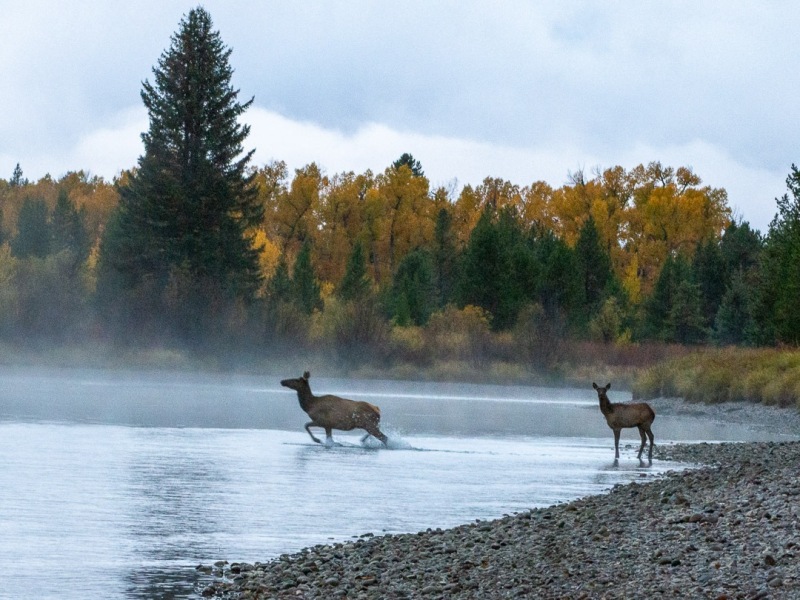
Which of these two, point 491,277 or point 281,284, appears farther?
point 491,277

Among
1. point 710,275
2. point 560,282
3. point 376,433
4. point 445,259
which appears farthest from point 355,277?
point 376,433

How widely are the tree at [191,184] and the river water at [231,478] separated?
102 ft

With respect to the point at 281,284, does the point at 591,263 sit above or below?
above

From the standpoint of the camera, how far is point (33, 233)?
320 feet

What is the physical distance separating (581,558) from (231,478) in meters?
8.39

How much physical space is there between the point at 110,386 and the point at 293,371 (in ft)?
59.7

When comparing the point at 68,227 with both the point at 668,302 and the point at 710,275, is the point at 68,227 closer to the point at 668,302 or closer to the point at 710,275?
the point at 668,302

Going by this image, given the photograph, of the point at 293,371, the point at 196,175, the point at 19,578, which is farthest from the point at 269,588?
the point at 196,175

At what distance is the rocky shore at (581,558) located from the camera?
31.7ft

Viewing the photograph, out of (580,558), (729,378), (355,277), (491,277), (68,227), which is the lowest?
(580,558)

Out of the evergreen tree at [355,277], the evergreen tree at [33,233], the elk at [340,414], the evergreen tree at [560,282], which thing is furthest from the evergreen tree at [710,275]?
the elk at [340,414]

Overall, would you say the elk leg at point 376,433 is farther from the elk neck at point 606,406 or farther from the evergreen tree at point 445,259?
the evergreen tree at point 445,259

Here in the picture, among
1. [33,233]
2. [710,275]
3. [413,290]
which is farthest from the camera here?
[33,233]

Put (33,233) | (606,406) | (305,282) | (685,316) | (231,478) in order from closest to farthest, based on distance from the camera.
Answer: (231,478) < (606,406) < (305,282) < (685,316) < (33,233)
